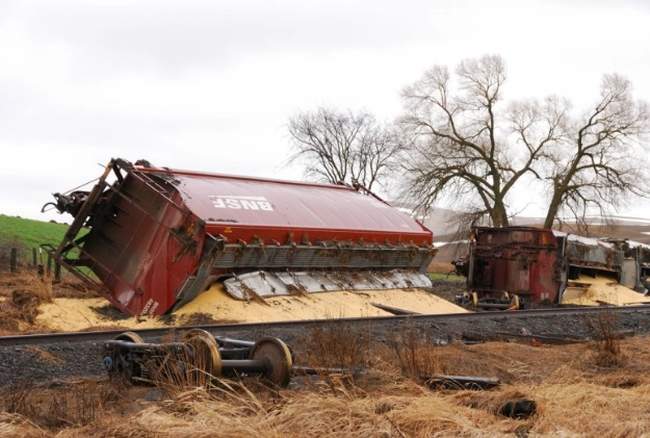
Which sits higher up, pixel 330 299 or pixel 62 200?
pixel 62 200

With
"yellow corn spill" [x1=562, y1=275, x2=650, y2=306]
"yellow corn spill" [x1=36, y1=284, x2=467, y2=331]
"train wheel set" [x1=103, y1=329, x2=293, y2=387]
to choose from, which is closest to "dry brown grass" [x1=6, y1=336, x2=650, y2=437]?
"train wheel set" [x1=103, y1=329, x2=293, y2=387]

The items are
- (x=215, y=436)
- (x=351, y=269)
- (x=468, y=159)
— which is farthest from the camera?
(x=468, y=159)

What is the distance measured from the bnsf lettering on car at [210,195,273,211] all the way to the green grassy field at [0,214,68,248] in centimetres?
2099

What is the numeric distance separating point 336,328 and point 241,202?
6963 millimetres

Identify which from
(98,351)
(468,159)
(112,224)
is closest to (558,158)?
(468,159)

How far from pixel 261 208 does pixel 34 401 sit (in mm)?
9129

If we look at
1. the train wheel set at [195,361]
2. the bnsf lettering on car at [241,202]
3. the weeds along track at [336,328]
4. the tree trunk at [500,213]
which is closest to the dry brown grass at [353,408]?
the train wheel set at [195,361]

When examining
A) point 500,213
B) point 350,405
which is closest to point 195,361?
point 350,405

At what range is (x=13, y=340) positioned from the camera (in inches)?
363

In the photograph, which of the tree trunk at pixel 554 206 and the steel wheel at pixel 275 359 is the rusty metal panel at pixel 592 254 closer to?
the steel wheel at pixel 275 359

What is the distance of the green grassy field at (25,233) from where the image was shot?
36.1m

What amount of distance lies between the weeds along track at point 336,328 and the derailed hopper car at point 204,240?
2.90 meters

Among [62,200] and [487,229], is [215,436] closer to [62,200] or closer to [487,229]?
[62,200]

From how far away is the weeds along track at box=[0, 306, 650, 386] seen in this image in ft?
27.9
